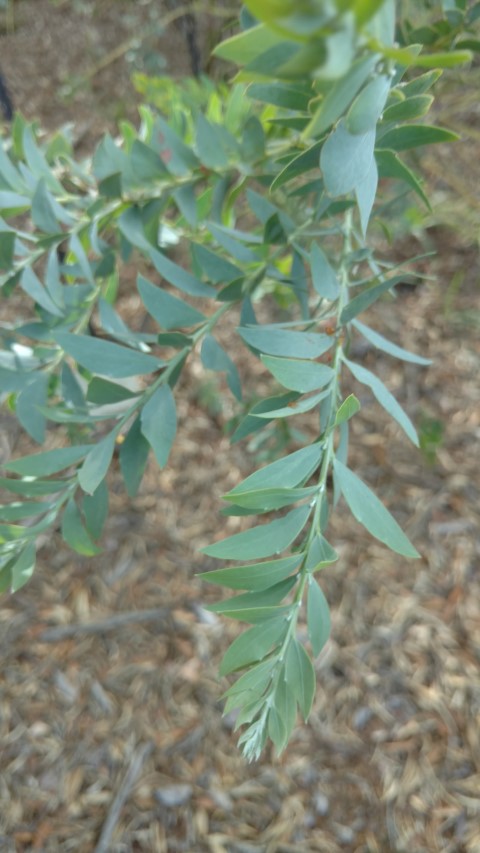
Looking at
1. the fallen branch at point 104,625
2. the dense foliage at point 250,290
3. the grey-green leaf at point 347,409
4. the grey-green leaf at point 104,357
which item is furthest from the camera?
the fallen branch at point 104,625

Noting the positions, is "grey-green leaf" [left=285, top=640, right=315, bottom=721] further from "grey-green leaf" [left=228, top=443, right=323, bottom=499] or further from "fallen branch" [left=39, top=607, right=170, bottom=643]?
"fallen branch" [left=39, top=607, right=170, bottom=643]

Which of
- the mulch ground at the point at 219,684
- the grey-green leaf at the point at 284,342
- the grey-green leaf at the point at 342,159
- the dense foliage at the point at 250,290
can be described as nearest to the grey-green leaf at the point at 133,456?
the dense foliage at the point at 250,290

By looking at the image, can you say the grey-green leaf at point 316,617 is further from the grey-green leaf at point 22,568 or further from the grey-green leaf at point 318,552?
the grey-green leaf at point 22,568

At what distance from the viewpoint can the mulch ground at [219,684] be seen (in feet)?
4.00

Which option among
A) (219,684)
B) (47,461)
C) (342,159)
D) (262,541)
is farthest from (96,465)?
(219,684)

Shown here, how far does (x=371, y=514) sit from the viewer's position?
402 millimetres

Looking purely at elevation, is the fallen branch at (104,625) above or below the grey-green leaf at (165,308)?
below

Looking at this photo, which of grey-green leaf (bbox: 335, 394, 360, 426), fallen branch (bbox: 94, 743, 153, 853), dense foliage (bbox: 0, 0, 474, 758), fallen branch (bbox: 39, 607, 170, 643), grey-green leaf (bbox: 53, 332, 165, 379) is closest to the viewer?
dense foliage (bbox: 0, 0, 474, 758)

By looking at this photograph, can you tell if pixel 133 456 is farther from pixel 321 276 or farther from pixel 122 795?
pixel 122 795

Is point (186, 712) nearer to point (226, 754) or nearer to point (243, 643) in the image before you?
point (226, 754)

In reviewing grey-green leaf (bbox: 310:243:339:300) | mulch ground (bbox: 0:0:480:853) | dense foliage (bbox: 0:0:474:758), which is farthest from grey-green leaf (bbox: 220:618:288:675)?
mulch ground (bbox: 0:0:480:853)

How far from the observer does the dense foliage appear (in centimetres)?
26

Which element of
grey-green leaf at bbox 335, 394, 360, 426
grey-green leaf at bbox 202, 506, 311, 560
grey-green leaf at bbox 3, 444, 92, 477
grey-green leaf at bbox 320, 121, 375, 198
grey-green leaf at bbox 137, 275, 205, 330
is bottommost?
grey-green leaf at bbox 202, 506, 311, 560

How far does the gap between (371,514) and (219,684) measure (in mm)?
1057
